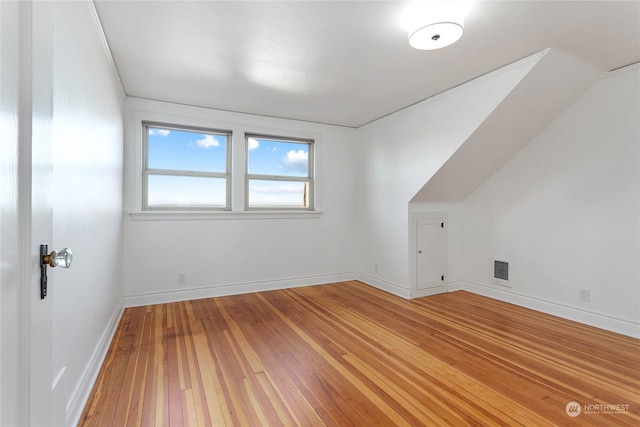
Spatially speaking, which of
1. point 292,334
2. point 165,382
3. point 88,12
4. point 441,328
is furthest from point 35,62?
point 441,328

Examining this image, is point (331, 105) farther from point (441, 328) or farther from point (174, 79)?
point (441, 328)

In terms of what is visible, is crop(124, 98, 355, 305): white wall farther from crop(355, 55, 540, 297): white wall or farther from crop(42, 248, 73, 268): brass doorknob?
crop(42, 248, 73, 268): brass doorknob

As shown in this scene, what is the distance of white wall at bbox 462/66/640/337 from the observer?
2734 mm

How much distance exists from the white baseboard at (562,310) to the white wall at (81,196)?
396 centimetres

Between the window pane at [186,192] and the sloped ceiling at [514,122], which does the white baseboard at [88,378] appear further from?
the sloped ceiling at [514,122]

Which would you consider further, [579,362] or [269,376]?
[579,362]

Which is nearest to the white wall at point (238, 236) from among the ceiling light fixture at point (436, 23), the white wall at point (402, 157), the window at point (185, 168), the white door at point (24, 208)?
the window at point (185, 168)

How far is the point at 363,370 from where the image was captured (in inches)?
85.4

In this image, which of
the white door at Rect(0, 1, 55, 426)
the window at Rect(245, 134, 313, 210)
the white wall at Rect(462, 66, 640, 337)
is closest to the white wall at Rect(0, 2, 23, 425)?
the white door at Rect(0, 1, 55, 426)

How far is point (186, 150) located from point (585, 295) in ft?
15.5

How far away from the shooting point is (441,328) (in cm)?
291

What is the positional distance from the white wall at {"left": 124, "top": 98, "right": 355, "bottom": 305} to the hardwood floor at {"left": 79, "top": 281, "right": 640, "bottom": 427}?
1.85ft

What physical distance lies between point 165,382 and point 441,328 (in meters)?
2.37

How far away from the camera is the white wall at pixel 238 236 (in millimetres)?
3559
